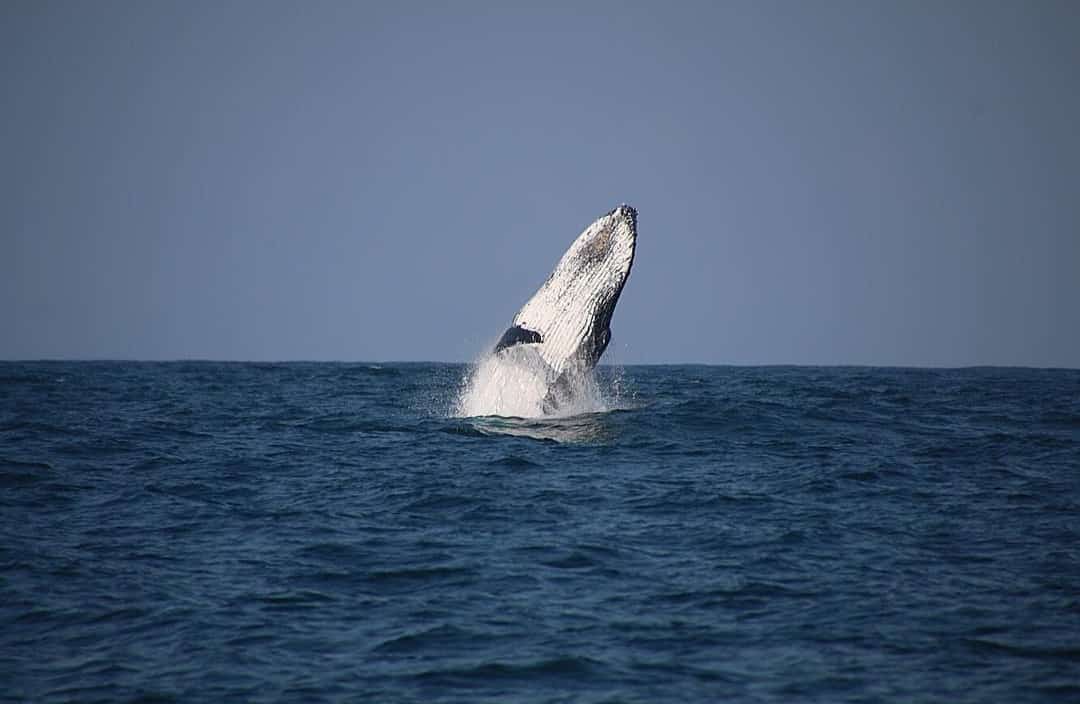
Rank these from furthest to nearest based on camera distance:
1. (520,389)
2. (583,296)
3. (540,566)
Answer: (520,389), (583,296), (540,566)

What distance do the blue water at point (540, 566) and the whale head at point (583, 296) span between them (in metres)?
1.83

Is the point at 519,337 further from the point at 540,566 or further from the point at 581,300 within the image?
the point at 540,566

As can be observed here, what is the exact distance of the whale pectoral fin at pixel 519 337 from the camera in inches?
666

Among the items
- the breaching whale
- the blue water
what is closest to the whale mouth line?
the breaching whale

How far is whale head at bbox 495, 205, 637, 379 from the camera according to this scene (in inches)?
653

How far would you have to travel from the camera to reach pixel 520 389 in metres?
19.5

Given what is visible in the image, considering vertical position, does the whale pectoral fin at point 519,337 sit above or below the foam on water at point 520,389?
above

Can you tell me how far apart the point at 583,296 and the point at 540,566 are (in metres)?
6.53

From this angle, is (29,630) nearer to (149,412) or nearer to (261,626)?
(261,626)

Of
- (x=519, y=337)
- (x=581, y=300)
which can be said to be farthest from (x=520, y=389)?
(x=581, y=300)

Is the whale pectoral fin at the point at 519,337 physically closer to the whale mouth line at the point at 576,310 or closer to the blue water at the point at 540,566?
the whale mouth line at the point at 576,310

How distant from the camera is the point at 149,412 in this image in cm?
2625

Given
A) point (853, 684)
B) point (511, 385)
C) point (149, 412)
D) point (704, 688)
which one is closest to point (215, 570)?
point (704, 688)

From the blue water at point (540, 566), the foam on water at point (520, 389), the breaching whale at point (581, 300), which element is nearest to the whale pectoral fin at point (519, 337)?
the breaching whale at point (581, 300)
